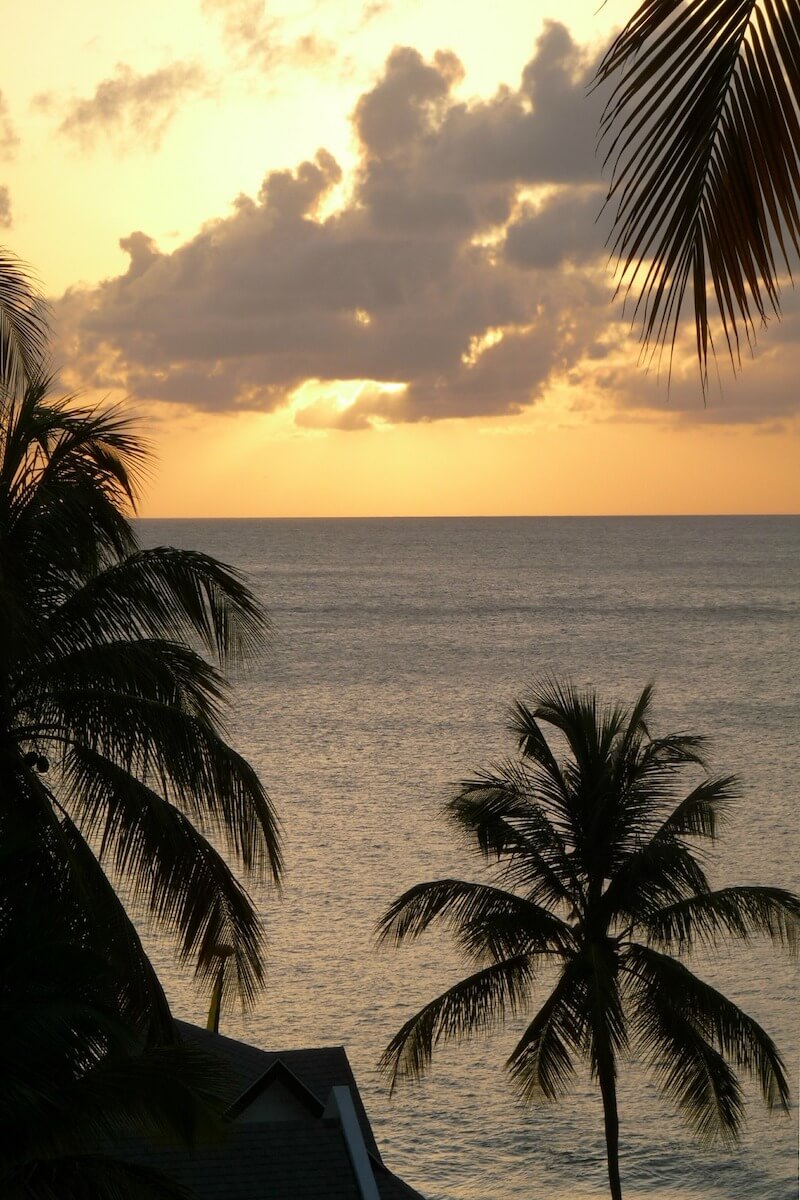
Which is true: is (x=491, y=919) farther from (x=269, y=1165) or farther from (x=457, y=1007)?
(x=269, y=1165)

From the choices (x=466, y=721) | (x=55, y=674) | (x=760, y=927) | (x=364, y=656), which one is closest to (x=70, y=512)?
(x=55, y=674)

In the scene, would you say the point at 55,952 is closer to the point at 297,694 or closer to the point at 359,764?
the point at 359,764

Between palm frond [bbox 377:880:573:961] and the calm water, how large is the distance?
578 centimetres

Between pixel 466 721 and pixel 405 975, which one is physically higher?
pixel 466 721

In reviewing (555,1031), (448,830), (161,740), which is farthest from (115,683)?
(448,830)

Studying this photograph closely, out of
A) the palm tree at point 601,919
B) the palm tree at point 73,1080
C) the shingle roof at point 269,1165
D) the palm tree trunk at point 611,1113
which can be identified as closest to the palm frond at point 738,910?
the palm tree at point 601,919

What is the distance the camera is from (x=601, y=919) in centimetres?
1794

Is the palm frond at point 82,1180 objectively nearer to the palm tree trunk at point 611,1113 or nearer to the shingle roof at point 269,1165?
the shingle roof at point 269,1165

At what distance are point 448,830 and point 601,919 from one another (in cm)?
3664

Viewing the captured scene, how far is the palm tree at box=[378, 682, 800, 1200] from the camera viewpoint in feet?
55.0

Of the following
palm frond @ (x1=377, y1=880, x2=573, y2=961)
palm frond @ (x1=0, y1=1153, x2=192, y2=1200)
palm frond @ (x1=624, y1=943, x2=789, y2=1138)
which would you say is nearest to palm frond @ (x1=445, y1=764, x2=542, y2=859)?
palm frond @ (x1=377, y1=880, x2=573, y2=961)

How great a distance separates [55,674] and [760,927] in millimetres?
10944

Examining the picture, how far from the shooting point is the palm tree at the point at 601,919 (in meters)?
16.8

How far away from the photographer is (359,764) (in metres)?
67.6
